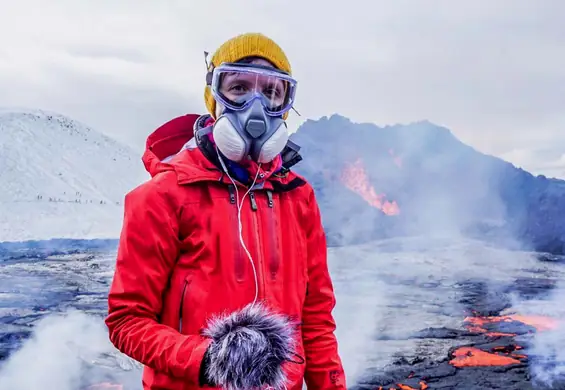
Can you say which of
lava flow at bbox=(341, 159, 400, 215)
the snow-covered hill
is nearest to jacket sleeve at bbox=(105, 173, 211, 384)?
the snow-covered hill

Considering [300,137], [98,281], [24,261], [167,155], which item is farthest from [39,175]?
[167,155]

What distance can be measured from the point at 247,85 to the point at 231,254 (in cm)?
61

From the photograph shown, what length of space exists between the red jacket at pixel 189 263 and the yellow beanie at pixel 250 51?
0.37 meters

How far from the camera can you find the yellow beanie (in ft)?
5.88

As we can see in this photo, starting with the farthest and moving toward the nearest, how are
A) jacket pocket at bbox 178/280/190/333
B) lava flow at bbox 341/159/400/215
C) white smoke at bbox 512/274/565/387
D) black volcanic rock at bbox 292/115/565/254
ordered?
lava flow at bbox 341/159/400/215 → black volcanic rock at bbox 292/115/565/254 → white smoke at bbox 512/274/565/387 → jacket pocket at bbox 178/280/190/333

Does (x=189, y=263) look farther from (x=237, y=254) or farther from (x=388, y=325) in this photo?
(x=388, y=325)

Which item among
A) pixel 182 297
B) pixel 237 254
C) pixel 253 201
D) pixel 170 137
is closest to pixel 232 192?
pixel 253 201

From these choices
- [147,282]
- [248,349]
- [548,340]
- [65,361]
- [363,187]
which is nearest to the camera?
[248,349]

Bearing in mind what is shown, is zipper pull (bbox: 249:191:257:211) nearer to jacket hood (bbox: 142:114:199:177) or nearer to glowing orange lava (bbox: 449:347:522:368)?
jacket hood (bbox: 142:114:199:177)

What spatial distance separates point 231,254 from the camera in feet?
5.07

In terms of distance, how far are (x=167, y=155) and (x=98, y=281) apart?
9167 millimetres

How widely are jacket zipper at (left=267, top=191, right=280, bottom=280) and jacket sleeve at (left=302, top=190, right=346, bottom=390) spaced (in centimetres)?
21

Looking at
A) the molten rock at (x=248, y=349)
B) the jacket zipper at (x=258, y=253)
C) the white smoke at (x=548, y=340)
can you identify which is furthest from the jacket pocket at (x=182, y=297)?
the white smoke at (x=548, y=340)

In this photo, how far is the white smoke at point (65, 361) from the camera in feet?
17.9
